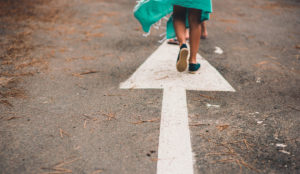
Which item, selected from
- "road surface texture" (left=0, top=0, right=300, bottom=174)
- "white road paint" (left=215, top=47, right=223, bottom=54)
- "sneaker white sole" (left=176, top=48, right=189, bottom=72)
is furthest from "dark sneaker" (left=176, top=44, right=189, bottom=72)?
"white road paint" (left=215, top=47, right=223, bottom=54)

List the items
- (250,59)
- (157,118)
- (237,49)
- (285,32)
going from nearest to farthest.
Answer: (157,118), (250,59), (237,49), (285,32)

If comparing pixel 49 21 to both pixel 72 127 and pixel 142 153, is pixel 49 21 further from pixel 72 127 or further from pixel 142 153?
pixel 142 153

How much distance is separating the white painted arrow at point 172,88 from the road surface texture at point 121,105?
0.07 metres

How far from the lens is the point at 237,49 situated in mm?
4078

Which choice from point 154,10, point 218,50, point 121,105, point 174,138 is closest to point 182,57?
point 154,10

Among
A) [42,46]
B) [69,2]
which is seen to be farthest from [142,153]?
[69,2]

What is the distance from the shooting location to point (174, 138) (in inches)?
77.2

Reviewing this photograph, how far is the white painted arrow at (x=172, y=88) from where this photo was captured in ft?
5.73

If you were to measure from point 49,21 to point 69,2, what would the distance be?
7.04 feet

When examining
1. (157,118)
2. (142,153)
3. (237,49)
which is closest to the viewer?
(142,153)

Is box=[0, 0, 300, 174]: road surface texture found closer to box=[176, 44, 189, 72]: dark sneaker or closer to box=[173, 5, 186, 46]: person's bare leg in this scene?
box=[176, 44, 189, 72]: dark sneaker

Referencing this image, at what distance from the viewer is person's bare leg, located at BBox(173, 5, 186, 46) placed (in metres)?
3.01

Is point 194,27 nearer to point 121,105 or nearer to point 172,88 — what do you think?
point 172,88

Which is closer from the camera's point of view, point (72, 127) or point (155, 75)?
point (72, 127)
